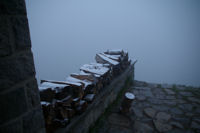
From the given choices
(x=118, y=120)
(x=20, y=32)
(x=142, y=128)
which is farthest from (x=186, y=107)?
(x=20, y=32)

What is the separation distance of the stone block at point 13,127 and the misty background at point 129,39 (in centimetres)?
3307

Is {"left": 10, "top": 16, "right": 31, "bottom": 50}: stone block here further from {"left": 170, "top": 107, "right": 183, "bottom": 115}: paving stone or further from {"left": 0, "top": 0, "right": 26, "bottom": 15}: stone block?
{"left": 170, "top": 107, "right": 183, "bottom": 115}: paving stone

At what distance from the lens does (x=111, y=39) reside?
4100 cm

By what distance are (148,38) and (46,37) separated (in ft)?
136

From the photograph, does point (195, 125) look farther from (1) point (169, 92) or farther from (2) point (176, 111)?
(1) point (169, 92)

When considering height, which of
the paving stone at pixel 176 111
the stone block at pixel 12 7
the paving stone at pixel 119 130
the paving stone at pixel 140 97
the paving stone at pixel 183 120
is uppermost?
the stone block at pixel 12 7

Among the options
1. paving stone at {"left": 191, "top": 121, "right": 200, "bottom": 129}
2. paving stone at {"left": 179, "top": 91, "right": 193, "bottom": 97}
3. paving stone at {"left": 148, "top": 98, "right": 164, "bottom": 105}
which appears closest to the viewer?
paving stone at {"left": 191, "top": 121, "right": 200, "bottom": 129}

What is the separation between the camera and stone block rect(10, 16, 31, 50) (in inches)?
30.6

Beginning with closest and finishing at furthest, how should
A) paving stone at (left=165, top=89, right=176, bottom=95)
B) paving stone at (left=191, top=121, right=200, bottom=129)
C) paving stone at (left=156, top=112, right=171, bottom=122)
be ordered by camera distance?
paving stone at (left=191, top=121, right=200, bottom=129), paving stone at (left=156, top=112, right=171, bottom=122), paving stone at (left=165, top=89, right=176, bottom=95)

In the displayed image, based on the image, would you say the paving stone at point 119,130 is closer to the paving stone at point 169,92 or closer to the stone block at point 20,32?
the stone block at point 20,32

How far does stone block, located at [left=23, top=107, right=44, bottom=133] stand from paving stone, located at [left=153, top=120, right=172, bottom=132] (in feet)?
8.07

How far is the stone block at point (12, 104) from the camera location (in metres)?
0.77

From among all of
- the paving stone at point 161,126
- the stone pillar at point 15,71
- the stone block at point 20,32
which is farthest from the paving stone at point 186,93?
the stone block at point 20,32

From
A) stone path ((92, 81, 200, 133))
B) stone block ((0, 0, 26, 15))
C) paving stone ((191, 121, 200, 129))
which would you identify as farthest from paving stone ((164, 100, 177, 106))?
stone block ((0, 0, 26, 15))
